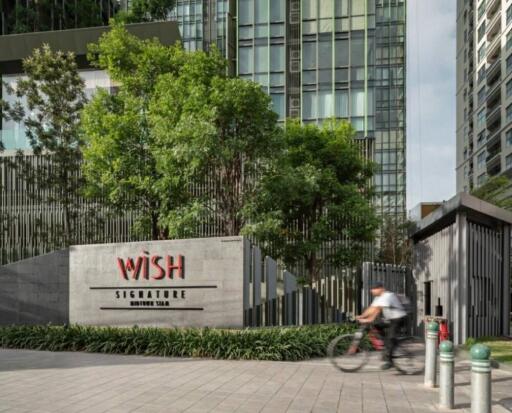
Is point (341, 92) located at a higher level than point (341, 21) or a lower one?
lower

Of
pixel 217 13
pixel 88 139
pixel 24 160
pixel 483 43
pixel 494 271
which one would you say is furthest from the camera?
pixel 483 43

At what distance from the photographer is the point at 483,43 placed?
71.8m

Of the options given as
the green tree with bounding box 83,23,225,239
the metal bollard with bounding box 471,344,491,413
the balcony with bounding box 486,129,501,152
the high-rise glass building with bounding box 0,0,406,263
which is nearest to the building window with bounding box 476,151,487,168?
the balcony with bounding box 486,129,501,152

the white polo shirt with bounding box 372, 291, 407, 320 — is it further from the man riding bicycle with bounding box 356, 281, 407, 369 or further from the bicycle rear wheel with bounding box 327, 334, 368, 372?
the bicycle rear wheel with bounding box 327, 334, 368, 372

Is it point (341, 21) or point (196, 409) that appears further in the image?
point (341, 21)

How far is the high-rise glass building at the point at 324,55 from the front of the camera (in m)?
43.6

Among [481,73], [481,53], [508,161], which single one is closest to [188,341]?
[508,161]

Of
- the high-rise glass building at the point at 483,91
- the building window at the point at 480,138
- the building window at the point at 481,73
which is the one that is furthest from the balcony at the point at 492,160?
the building window at the point at 481,73

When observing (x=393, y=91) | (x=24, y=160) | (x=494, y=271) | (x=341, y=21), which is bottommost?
(x=494, y=271)

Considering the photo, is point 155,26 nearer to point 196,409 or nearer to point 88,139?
point 88,139

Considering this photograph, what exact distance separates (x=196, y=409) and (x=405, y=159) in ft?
174

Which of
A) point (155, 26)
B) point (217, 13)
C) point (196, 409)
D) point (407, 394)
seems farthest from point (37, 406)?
point (217, 13)

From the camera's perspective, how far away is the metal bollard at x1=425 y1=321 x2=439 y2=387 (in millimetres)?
9000

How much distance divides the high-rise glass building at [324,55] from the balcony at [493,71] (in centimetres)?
2103
